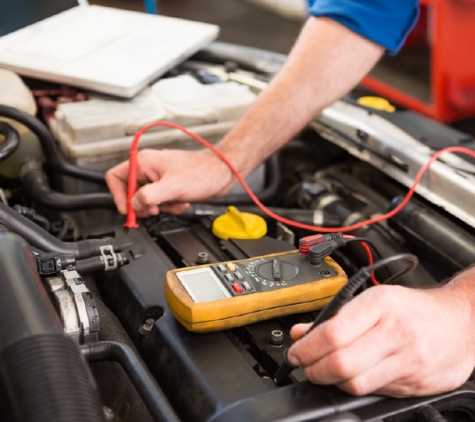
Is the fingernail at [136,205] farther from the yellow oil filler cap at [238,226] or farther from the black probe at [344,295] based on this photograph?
the black probe at [344,295]

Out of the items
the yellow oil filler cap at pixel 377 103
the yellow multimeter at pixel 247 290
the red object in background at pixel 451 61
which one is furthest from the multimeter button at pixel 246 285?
the red object in background at pixel 451 61

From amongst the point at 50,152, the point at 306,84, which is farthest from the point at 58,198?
the point at 306,84

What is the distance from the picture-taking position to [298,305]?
0.82 meters

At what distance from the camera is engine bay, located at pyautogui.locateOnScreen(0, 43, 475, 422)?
66 cm

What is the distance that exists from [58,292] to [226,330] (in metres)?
0.22

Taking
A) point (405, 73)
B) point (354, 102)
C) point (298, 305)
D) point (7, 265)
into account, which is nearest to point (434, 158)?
Answer: point (354, 102)

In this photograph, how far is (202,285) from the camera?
0.81 m

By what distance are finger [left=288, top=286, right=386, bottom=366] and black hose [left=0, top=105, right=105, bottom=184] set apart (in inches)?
23.8

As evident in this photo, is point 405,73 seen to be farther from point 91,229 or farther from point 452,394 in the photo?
point 452,394

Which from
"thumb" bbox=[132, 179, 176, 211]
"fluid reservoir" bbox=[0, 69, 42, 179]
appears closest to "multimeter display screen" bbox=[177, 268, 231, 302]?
"thumb" bbox=[132, 179, 176, 211]

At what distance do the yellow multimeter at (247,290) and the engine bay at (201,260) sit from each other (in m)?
0.03

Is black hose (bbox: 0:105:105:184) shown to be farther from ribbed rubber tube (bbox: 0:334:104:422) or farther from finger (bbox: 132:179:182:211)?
ribbed rubber tube (bbox: 0:334:104:422)

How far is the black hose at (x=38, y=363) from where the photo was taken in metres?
0.57

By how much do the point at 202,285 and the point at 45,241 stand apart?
26 centimetres
